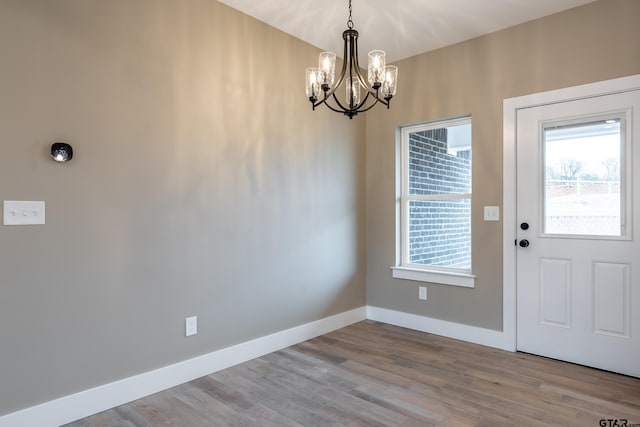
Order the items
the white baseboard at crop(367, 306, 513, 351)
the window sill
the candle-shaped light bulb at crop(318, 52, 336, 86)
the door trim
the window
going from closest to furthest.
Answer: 1. the candle-shaped light bulb at crop(318, 52, 336, 86)
2. the door trim
3. the white baseboard at crop(367, 306, 513, 351)
4. the window sill
5. the window

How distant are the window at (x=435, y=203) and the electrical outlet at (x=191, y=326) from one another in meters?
2.08

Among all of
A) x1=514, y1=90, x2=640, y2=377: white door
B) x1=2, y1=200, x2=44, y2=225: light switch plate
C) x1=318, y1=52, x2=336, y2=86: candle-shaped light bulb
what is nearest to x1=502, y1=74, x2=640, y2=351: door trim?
x1=514, y1=90, x2=640, y2=377: white door

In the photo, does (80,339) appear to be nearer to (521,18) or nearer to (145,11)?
(145,11)

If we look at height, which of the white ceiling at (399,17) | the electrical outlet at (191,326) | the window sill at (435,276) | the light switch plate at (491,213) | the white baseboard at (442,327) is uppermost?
the white ceiling at (399,17)

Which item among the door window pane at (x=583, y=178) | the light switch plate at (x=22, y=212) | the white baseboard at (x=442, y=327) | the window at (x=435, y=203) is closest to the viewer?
the light switch plate at (x=22, y=212)

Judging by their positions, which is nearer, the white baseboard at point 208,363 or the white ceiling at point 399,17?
the white baseboard at point 208,363

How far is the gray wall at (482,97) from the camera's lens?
2.79 metres

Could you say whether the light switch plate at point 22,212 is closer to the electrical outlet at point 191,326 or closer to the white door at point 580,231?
the electrical outlet at point 191,326

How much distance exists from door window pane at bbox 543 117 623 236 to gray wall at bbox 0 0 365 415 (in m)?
1.94

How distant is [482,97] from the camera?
335 cm

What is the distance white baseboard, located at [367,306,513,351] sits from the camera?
327 centimetres

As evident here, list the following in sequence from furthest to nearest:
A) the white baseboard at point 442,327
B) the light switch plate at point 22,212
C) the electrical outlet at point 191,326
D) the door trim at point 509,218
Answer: the white baseboard at point 442,327 → the door trim at point 509,218 → the electrical outlet at point 191,326 → the light switch plate at point 22,212

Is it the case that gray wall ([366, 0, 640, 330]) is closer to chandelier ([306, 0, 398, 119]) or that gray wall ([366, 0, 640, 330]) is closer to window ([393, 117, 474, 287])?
window ([393, 117, 474, 287])

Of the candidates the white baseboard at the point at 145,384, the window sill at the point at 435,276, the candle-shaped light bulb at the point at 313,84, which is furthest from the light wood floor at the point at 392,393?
the candle-shaped light bulb at the point at 313,84
